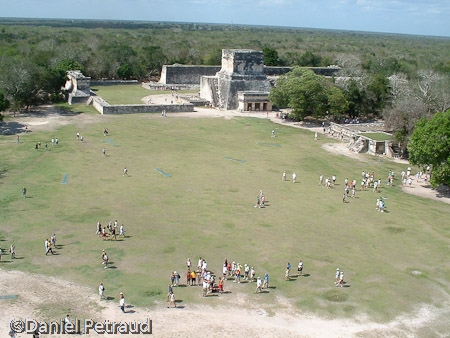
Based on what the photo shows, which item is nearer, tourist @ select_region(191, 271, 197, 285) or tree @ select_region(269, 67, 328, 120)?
tourist @ select_region(191, 271, 197, 285)

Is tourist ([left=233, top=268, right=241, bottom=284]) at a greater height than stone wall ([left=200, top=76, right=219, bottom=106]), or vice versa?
stone wall ([left=200, top=76, right=219, bottom=106])

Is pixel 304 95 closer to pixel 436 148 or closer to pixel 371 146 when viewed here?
pixel 371 146

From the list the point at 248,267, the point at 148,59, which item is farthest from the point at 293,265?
the point at 148,59

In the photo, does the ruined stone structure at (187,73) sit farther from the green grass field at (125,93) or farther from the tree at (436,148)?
the tree at (436,148)

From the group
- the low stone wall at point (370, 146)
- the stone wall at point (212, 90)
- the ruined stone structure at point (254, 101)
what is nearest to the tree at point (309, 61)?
the stone wall at point (212, 90)

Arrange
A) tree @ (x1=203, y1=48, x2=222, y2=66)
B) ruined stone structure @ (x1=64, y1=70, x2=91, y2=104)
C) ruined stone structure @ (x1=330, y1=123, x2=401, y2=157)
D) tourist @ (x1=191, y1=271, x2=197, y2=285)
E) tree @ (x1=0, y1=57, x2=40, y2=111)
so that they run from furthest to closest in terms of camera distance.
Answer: tree @ (x1=203, y1=48, x2=222, y2=66), ruined stone structure @ (x1=64, y1=70, x2=91, y2=104), tree @ (x1=0, y1=57, x2=40, y2=111), ruined stone structure @ (x1=330, y1=123, x2=401, y2=157), tourist @ (x1=191, y1=271, x2=197, y2=285)

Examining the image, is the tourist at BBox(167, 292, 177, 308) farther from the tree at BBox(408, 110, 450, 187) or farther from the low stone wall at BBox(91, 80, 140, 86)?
the low stone wall at BBox(91, 80, 140, 86)

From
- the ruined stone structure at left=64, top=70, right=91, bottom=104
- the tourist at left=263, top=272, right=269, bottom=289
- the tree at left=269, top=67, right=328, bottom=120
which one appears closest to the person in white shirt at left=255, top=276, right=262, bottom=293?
the tourist at left=263, top=272, right=269, bottom=289
